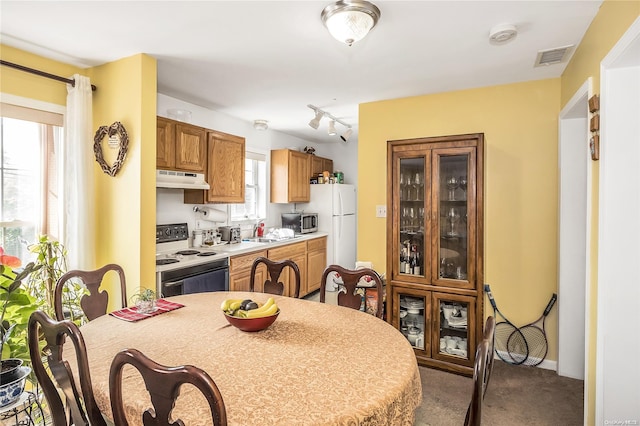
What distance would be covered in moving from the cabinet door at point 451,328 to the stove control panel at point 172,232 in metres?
2.69

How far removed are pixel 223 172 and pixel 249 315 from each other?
8.53ft

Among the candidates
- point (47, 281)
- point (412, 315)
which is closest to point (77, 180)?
point (47, 281)

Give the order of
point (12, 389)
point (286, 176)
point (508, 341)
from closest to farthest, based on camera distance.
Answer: point (12, 389) → point (508, 341) → point (286, 176)

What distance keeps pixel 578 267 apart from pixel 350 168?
3.97 meters

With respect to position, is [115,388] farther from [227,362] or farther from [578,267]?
[578,267]

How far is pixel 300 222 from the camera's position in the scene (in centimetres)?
519

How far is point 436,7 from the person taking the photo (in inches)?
75.6

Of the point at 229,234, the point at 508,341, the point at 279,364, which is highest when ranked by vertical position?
the point at 229,234

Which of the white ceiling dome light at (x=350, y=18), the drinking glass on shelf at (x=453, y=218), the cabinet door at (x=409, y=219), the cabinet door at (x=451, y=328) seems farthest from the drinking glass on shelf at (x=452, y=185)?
the white ceiling dome light at (x=350, y=18)

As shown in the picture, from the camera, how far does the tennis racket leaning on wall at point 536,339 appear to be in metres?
3.05

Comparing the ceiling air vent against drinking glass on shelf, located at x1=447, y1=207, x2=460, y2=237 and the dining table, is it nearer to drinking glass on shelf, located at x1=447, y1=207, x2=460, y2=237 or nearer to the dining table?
drinking glass on shelf, located at x1=447, y1=207, x2=460, y2=237

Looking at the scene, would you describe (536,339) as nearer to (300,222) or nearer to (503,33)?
(503,33)

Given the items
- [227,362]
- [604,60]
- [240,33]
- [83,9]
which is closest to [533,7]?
[604,60]

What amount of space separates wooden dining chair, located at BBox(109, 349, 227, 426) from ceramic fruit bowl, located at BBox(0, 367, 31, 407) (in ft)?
3.46
